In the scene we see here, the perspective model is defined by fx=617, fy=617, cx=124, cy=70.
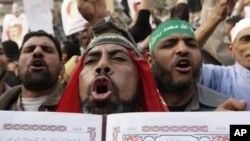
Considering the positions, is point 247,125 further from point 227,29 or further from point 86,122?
point 227,29

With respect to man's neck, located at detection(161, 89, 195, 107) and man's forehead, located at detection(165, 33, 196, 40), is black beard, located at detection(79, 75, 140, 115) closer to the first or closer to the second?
man's neck, located at detection(161, 89, 195, 107)

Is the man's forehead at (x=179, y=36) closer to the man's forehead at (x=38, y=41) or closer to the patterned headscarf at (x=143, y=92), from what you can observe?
the patterned headscarf at (x=143, y=92)

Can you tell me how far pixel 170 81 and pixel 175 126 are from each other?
1148 millimetres

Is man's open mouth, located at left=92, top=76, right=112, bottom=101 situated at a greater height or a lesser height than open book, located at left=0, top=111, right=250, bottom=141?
greater

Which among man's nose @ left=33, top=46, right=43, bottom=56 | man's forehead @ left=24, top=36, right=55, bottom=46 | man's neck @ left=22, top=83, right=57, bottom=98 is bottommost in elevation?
man's neck @ left=22, top=83, right=57, bottom=98

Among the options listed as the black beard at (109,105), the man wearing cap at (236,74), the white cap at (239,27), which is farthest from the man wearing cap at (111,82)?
the white cap at (239,27)

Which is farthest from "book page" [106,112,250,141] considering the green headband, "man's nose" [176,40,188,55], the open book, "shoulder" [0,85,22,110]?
"shoulder" [0,85,22,110]

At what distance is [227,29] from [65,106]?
1.77m

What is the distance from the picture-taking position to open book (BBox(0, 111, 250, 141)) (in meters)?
1.96

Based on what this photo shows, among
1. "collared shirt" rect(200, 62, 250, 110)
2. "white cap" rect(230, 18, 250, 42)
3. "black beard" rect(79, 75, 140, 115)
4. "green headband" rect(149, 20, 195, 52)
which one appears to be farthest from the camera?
"white cap" rect(230, 18, 250, 42)

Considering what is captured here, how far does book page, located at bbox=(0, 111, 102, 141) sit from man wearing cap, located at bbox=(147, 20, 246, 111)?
108cm

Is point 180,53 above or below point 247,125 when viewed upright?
above

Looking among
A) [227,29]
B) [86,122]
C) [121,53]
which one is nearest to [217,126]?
[86,122]

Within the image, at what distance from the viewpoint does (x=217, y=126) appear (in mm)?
1952
